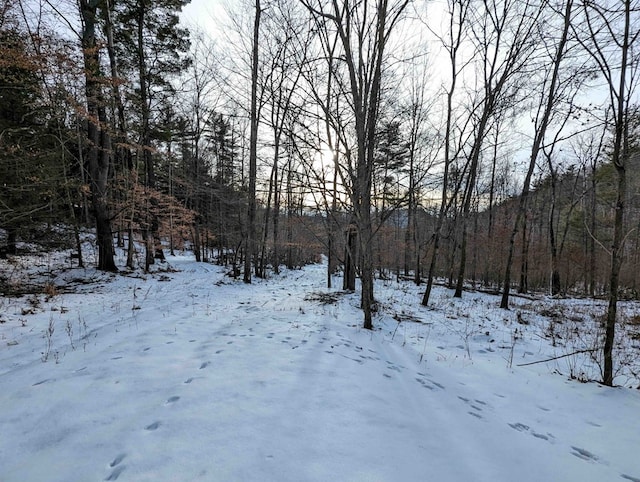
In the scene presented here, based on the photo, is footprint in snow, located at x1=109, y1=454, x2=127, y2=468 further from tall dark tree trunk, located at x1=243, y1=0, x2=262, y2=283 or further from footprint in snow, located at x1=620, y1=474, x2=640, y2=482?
tall dark tree trunk, located at x1=243, y1=0, x2=262, y2=283

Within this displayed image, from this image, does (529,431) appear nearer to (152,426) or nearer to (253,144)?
(152,426)

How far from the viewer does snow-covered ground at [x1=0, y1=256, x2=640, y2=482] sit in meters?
1.69

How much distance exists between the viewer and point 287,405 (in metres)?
2.31

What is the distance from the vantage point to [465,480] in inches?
69.6

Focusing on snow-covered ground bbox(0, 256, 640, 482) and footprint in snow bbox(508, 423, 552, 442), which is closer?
snow-covered ground bbox(0, 256, 640, 482)

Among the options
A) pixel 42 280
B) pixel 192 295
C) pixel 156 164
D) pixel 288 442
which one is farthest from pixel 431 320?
pixel 156 164

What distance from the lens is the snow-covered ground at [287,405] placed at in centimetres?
169

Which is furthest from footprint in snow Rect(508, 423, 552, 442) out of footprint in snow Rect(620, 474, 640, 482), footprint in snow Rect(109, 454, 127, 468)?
footprint in snow Rect(109, 454, 127, 468)

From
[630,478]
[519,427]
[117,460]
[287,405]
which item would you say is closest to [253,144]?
[287,405]

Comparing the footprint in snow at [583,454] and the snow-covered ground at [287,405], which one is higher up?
the snow-covered ground at [287,405]

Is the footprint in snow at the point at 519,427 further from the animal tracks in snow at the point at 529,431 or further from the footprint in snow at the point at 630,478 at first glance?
the footprint in snow at the point at 630,478

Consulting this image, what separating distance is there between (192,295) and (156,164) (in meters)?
17.1

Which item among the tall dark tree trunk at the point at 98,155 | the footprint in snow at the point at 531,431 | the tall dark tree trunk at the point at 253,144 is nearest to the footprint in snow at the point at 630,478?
the footprint in snow at the point at 531,431

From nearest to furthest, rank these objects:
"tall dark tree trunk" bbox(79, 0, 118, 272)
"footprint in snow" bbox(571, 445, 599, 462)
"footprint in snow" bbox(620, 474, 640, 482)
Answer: "footprint in snow" bbox(620, 474, 640, 482) → "footprint in snow" bbox(571, 445, 599, 462) → "tall dark tree trunk" bbox(79, 0, 118, 272)
